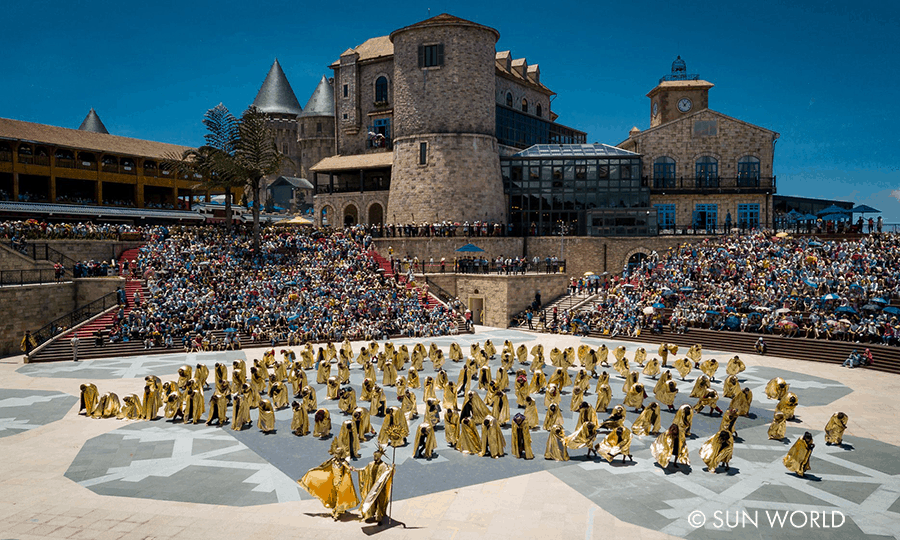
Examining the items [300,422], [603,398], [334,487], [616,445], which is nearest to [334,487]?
[334,487]

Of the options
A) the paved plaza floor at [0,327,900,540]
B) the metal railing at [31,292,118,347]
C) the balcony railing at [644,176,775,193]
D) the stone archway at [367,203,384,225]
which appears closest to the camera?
the paved plaza floor at [0,327,900,540]

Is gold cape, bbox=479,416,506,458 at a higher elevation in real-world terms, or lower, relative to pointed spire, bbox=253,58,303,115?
lower

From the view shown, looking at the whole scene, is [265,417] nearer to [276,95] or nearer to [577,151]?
[577,151]

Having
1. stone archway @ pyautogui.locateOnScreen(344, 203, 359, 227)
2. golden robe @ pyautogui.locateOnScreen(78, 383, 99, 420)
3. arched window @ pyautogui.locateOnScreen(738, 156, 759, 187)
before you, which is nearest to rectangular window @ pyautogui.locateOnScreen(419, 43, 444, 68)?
stone archway @ pyautogui.locateOnScreen(344, 203, 359, 227)

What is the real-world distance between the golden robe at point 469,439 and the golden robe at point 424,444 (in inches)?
28.6

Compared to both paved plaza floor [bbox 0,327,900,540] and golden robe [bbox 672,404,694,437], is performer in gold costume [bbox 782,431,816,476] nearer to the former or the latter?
paved plaza floor [bbox 0,327,900,540]

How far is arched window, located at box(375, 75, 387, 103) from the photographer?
54375 mm

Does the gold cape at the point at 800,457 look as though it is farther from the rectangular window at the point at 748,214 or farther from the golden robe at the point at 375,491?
the rectangular window at the point at 748,214

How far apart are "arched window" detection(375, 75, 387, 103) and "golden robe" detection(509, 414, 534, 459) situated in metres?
44.1

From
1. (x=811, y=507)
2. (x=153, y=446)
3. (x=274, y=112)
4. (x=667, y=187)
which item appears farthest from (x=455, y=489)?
(x=274, y=112)

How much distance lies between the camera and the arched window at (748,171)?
47406 mm

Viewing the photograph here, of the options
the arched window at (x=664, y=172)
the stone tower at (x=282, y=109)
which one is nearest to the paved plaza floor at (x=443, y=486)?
the arched window at (x=664, y=172)

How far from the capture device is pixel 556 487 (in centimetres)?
1297

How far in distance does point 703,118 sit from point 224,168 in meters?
35.0
